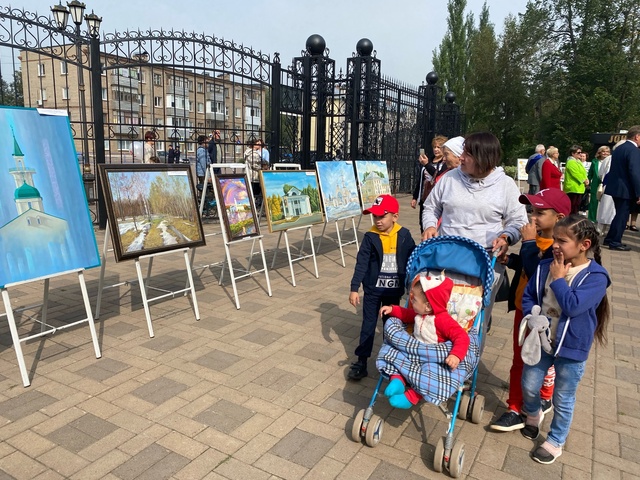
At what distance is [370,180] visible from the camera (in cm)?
886

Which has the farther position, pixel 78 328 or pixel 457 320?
pixel 78 328

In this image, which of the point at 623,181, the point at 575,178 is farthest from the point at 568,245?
the point at 575,178

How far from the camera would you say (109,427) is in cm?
306

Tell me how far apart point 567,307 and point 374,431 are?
4.37ft

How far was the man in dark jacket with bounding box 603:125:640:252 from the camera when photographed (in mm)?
8742

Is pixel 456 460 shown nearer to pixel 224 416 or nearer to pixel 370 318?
pixel 370 318

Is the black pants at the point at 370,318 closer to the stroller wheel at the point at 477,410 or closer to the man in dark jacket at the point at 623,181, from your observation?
the stroller wheel at the point at 477,410

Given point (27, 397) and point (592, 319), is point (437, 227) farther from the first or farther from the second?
point (27, 397)

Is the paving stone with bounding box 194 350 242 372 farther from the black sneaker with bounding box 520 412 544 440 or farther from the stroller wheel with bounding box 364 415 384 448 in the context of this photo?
the black sneaker with bounding box 520 412 544 440

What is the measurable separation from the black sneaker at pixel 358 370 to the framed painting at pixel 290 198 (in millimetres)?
2631

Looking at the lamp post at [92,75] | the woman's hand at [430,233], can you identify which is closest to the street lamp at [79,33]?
the lamp post at [92,75]

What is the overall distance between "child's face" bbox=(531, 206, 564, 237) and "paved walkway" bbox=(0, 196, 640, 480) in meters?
1.38

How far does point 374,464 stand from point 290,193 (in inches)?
169

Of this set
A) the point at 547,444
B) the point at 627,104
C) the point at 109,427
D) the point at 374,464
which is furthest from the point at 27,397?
the point at 627,104
